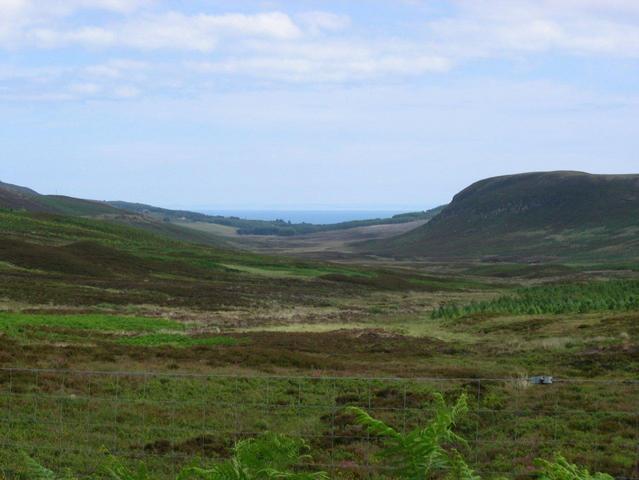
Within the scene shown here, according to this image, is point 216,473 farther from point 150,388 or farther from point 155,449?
point 150,388

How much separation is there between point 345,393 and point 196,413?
15.7 feet

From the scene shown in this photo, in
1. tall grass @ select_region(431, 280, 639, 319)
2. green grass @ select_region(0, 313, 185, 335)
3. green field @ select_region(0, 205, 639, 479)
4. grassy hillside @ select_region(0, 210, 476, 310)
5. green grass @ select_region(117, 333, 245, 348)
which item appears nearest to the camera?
green field @ select_region(0, 205, 639, 479)

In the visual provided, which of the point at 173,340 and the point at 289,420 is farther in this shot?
the point at 173,340

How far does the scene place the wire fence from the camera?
14.9 meters

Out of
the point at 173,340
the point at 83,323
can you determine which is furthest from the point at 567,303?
the point at 83,323

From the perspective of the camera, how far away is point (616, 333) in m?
35.6

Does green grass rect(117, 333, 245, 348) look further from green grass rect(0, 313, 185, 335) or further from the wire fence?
the wire fence

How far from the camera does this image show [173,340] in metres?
36.6

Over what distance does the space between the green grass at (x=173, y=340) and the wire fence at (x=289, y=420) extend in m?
11.2

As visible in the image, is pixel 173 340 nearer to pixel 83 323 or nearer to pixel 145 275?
pixel 83 323

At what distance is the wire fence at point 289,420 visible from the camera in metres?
14.9

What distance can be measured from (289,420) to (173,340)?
18744mm

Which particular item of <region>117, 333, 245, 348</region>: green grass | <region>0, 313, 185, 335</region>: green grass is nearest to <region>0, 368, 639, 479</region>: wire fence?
<region>117, 333, 245, 348</region>: green grass

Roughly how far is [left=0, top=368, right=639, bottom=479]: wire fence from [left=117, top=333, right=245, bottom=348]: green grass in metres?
Result: 11.2
